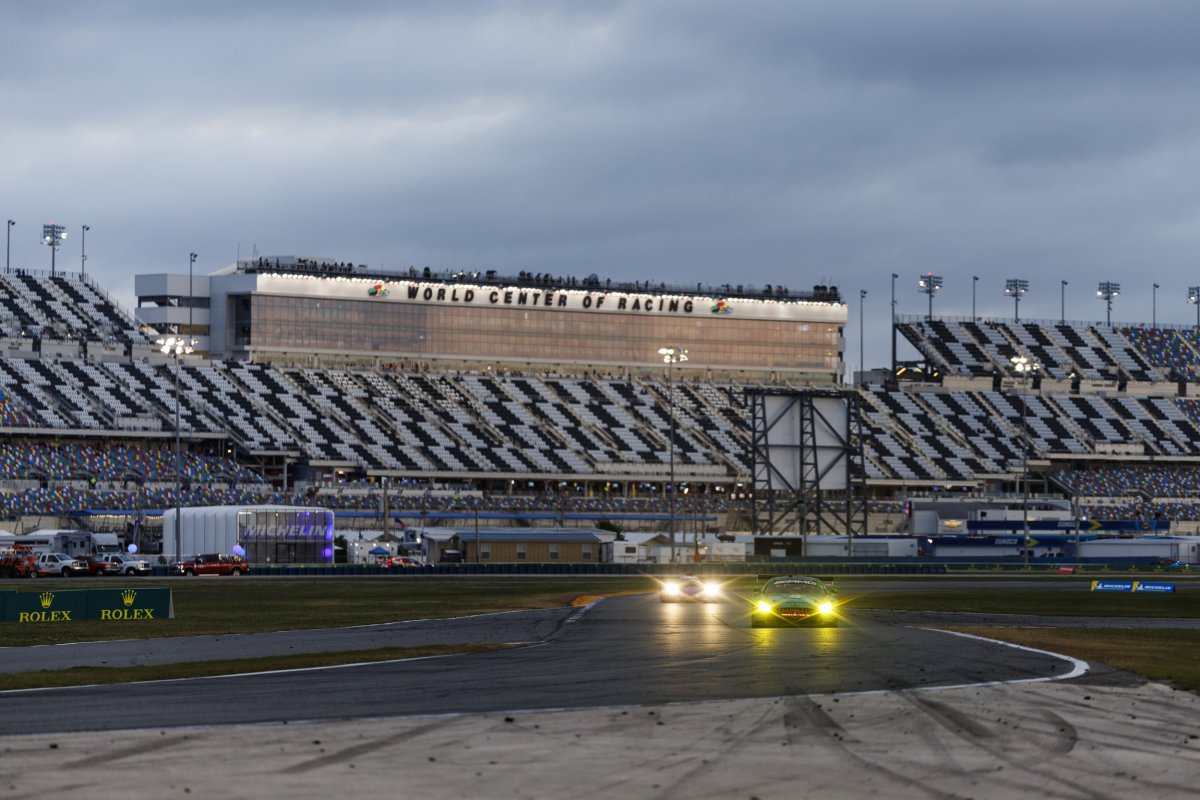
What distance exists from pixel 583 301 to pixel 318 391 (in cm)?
3010

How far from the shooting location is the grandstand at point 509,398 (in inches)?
5207

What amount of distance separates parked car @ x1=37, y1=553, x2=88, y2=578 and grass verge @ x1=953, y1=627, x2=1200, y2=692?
59847mm

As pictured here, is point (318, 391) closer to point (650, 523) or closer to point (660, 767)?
point (650, 523)

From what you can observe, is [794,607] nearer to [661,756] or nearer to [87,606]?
[87,606]

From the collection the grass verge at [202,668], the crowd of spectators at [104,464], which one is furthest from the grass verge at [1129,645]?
the crowd of spectators at [104,464]

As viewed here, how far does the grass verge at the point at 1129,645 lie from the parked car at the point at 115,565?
60.3 metres

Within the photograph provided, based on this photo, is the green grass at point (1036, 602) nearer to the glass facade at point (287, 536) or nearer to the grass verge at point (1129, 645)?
the grass verge at point (1129, 645)

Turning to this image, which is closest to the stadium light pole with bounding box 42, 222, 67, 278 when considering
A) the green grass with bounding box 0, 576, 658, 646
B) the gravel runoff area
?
the green grass with bounding box 0, 576, 658, 646

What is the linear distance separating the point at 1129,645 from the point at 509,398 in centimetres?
11743

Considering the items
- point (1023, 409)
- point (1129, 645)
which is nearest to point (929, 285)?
point (1023, 409)

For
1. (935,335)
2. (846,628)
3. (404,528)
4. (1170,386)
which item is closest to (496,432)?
(404,528)

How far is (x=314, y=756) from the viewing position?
64.3 feet

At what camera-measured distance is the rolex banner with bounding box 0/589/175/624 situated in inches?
2023

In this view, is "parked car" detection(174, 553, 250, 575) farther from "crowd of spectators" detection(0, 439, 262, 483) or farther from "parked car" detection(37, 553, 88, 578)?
"crowd of spectators" detection(0, 439, 262, 483)
